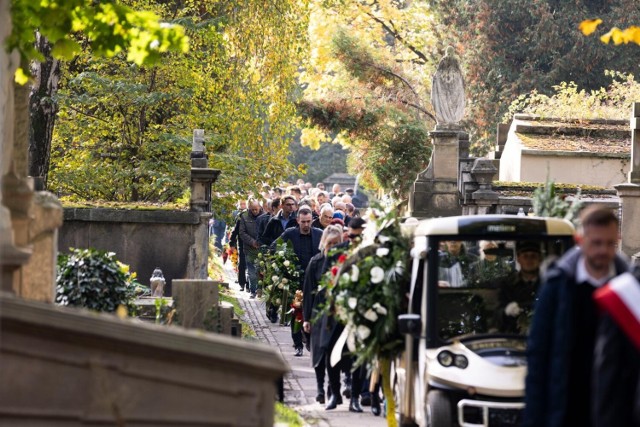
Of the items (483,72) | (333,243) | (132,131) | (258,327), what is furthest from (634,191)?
(483,72)

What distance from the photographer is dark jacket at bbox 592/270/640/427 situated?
6492 mm

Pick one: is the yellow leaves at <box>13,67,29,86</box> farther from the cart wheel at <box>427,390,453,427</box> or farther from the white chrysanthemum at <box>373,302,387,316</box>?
the cart wheel at <box>427,390,453,427</box>

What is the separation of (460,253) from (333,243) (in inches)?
156

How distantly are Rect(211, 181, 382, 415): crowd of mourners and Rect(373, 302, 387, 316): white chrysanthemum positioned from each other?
0.77 metres

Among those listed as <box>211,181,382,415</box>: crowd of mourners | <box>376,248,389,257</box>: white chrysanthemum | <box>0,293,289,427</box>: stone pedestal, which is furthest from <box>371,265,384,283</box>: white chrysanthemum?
<box>0,293,289,427</box>: stone pedestal

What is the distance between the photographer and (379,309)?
38.8 ft

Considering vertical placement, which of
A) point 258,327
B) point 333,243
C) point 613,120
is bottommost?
point 258,327

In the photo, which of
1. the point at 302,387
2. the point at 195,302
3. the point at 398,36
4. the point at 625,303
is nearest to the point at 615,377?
the point at 625,303

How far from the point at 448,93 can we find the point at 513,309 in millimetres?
24040

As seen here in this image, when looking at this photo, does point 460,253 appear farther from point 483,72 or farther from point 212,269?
point 483,72

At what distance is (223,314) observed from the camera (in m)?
13.4

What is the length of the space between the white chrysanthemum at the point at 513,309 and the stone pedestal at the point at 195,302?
301cm

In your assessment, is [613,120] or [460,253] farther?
[613,120]

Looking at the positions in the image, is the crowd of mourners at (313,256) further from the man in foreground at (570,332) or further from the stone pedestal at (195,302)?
the man in foreground at (570,332)
